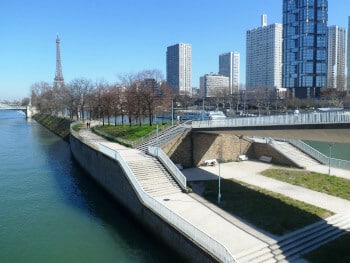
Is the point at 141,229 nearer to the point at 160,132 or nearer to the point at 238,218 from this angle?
the point at 238,218

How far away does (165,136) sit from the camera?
1297 inches

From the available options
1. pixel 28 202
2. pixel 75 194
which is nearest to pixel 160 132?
pixel 75 194

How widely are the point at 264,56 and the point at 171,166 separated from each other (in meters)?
165

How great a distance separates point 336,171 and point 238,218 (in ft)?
50.8

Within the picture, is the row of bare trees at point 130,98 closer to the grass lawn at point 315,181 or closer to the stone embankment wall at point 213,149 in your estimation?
the stone embankment wall at point 213,149

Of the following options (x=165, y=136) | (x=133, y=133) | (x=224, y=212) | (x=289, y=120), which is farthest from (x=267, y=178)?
(x=133, y=133)

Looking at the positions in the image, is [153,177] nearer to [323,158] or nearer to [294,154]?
[294,154]

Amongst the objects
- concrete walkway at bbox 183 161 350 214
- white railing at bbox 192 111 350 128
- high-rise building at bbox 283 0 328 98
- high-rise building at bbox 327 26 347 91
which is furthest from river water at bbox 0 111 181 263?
high-rise building at bbox 327 26 347 91

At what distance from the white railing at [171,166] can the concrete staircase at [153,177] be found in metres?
0.26

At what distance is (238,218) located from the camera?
64.1ft

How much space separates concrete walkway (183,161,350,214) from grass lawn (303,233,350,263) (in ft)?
12.9

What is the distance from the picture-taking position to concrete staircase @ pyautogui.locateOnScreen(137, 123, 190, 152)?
3216 cm

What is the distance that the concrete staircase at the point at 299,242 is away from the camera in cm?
1536

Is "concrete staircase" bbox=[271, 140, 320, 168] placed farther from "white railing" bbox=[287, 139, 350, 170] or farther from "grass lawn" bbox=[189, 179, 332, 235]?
"grass lawn" bbox=[189, 179, 332, 235]
